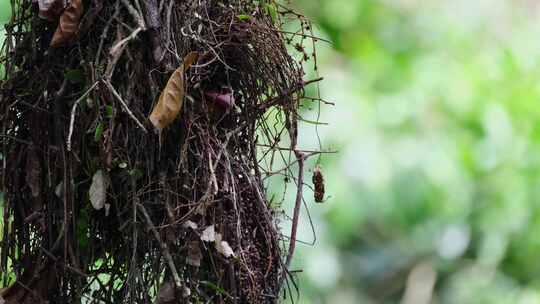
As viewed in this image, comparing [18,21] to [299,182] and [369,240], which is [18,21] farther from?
[369,240]

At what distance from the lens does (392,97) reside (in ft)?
11.2

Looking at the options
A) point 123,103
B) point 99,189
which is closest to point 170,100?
point 123,103

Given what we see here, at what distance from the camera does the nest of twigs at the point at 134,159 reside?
1403 mm

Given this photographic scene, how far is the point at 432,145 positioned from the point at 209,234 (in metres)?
2.08

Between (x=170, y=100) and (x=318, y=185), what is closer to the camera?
(x=170, y=100)

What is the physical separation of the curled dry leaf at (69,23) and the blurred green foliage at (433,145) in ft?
5.03

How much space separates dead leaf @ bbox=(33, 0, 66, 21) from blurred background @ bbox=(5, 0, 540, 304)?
1.52m

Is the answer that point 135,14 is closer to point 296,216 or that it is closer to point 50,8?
point 50,8

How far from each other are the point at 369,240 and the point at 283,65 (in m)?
2.98

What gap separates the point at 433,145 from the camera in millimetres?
3367

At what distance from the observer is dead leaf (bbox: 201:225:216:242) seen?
1407 mm

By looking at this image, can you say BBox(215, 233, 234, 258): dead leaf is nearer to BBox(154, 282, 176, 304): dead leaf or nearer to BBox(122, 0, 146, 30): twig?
BBox(154, 282, 176, 304): dead leaf

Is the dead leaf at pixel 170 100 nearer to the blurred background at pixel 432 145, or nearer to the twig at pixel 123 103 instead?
the twig at pixel 123 103

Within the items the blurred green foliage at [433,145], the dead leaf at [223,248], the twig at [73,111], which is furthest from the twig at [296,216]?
the blurred green foliage at [433,145]
